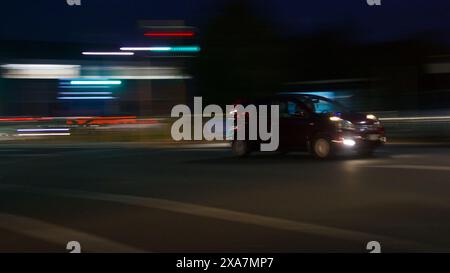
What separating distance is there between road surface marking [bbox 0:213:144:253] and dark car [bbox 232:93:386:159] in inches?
316

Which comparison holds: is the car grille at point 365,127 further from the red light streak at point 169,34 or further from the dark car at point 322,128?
the red light streak at point 169,34

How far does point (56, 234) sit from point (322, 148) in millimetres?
8487

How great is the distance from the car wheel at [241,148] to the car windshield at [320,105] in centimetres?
197

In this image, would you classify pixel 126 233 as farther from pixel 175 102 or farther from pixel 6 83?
pixel 6 83

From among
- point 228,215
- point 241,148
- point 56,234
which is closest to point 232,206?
point 228,215

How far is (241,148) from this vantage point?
16.1 meters

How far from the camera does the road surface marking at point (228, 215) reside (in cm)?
689

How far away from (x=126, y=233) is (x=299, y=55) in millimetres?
35964

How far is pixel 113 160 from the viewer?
53.4ft

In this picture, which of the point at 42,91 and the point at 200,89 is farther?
the point at 42,91
